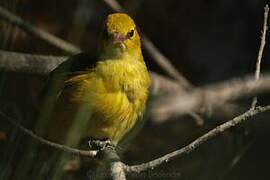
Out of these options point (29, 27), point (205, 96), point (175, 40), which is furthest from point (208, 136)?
point (175, 40)

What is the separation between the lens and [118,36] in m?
3.52

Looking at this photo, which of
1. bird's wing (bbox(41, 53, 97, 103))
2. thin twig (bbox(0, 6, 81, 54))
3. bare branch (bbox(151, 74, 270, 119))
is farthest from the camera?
thin twig (bbox(0, 6, 81, 54))

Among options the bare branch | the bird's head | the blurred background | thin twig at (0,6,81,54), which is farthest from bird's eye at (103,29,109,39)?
the bare branch

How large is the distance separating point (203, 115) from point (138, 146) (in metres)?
0.80

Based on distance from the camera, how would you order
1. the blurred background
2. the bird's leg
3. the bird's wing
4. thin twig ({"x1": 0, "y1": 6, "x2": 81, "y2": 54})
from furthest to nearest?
the blurred background
thin twig ({"x1": 0, "y1": 6, "x2": 81, "y2": 54})
the bird's wing
the bird's leg

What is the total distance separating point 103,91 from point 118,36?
0.39 m

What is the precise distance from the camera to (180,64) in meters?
6.04

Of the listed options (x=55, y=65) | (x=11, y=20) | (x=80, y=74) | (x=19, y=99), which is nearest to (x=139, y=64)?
(x=80, y=74)

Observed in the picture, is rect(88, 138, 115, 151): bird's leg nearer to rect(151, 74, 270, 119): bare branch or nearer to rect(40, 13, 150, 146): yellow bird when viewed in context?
rect(40, 13, 150, 146): yellow bird

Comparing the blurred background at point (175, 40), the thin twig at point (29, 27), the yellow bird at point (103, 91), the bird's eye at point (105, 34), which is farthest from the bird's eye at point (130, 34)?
the blurred background at point (175, 40)

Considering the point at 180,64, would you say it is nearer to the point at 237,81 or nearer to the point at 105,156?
the point at 105,156

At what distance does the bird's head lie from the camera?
3.49 meters

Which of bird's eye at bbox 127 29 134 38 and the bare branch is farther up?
bird's eye at bbox 127 29 134 38

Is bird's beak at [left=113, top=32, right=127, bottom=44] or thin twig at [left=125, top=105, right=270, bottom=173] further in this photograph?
bird's beak at [left=113, top=32, right=127, bottom=44]
